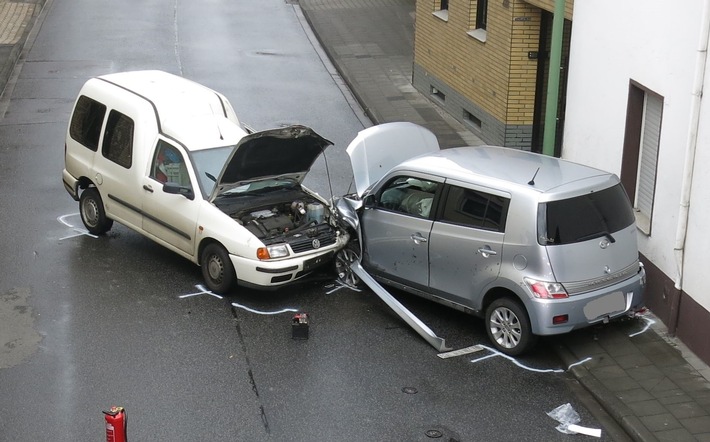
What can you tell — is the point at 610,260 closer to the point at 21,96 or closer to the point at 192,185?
the point at 192,185

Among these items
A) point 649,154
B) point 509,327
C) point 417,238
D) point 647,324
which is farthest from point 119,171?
point 647,324

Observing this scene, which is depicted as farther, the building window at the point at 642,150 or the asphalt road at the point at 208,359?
the building window at the point at 642,150

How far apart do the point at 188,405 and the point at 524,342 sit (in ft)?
10.9

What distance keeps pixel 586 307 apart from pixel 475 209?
147cm

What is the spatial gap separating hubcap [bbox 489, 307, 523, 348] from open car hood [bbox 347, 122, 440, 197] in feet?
8.05

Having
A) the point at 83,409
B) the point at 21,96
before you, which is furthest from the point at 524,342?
the point at 21,96

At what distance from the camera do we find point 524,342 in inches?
400

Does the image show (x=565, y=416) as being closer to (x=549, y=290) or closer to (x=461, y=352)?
(x=549, y=290)

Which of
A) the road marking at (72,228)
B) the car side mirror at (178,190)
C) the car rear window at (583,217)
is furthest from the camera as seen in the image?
the road marking at (72,228)

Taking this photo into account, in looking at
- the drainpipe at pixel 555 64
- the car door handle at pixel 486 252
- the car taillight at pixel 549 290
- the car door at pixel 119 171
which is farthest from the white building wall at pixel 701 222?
the car door at pixel 119 171

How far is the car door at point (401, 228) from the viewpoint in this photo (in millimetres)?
10984

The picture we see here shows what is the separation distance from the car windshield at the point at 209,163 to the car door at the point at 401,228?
6.07 feet

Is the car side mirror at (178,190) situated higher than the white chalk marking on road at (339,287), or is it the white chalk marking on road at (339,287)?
the car side mirror at (178,190)

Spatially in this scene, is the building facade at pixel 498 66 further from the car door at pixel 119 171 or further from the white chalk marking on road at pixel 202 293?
the white chalk marking on road at pixel 202 293
